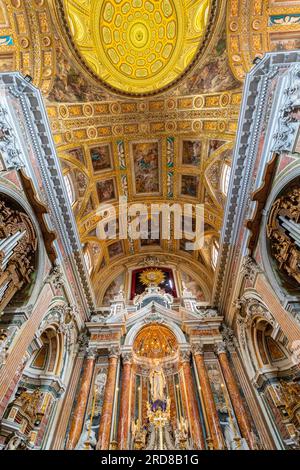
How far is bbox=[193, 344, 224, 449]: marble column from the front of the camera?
894 cm

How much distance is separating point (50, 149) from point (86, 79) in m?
4.55

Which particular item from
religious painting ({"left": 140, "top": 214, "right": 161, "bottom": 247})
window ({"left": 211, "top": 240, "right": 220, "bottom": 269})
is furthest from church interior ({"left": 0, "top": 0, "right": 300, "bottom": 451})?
religious painting ({"left": 140, "top": 214, "right": 161, "bottom": 247})

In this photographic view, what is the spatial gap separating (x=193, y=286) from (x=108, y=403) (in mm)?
9998

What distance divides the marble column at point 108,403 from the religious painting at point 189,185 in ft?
34.0

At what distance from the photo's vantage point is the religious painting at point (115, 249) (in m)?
18.9

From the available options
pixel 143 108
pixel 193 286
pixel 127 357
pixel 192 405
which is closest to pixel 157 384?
pixel 192 405

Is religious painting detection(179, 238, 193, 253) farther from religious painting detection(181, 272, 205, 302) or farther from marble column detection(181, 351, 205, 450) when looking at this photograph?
marble column detection(181, 351, 205, 450)

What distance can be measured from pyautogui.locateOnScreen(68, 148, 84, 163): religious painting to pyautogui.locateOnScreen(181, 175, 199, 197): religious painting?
6355mm

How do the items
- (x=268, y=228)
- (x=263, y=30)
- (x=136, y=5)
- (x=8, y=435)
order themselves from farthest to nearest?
(x=136, y=5), (x=263, y=30), (x=268, y=228), (x=8, y=435)

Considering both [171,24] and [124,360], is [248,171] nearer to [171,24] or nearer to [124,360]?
[171,24]

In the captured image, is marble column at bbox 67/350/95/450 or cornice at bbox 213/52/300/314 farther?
marble column at bbox 67/350/95/450

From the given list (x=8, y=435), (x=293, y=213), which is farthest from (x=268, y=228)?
(x=8, y=435)

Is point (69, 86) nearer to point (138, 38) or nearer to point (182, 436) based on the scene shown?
point (138, 38)

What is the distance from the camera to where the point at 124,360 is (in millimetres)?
12156
